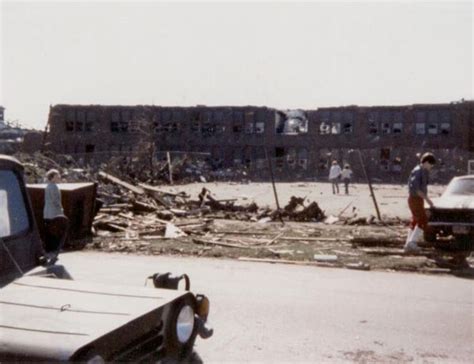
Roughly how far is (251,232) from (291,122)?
4812 centimetres

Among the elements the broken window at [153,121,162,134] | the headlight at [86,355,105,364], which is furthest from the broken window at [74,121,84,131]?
the headlight at [86,355,105,364]

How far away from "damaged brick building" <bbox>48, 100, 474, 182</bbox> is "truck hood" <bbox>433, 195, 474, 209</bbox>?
3734 cm

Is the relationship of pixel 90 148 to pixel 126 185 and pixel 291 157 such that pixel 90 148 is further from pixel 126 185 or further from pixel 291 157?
pixel 126 185

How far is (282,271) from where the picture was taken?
10289 mm

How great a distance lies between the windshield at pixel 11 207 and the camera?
4.22m

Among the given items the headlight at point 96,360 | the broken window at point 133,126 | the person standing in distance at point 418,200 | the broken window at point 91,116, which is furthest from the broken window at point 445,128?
the headlight at point 96,360

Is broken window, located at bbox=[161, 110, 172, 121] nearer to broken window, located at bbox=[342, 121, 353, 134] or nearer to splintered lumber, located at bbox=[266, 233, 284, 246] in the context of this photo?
A: broken window, located at bbox=[342, 121, 353, 134]

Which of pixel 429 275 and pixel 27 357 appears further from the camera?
pixel 429 275

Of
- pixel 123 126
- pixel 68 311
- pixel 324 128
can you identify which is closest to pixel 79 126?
pixel 123 126

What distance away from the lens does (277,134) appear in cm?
5828

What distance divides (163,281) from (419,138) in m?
53.8

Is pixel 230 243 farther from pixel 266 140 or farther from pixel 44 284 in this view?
pixel 266 140

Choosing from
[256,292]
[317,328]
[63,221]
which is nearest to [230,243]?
[256,292]

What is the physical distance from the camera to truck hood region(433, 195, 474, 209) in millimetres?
11849
